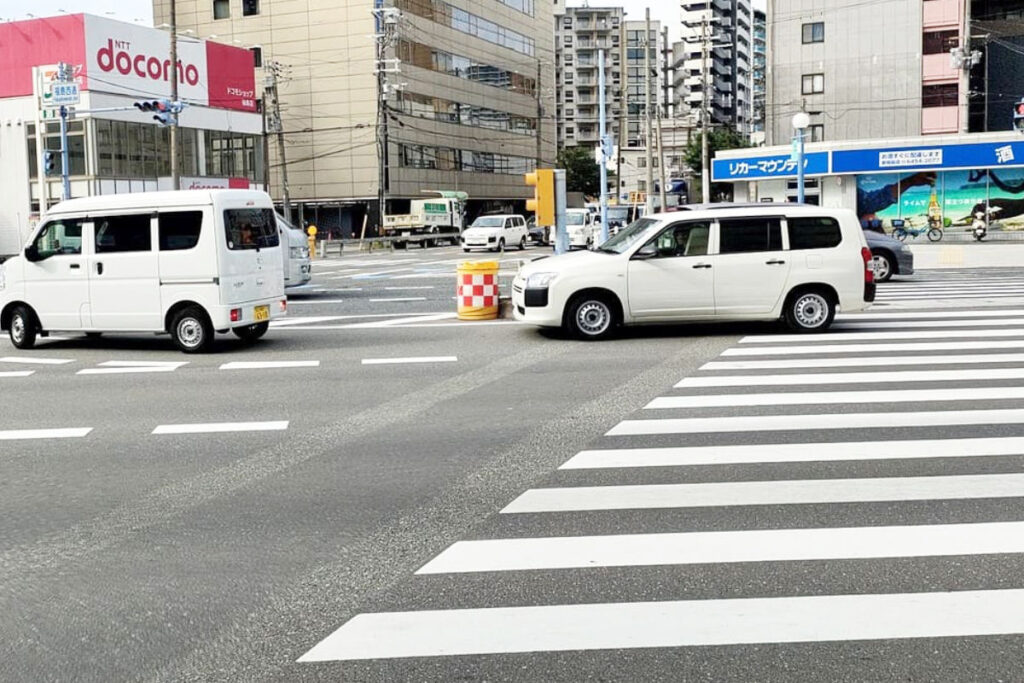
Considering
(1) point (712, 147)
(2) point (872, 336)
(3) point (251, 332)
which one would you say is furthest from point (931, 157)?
(1) point (712, 147)

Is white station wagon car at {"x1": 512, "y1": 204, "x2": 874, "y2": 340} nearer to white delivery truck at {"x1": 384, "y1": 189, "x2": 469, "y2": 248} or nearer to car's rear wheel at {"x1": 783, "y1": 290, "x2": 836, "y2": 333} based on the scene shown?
car's rear wheel at {"x1": 783, "y1": 290, "x2": 836, "y2": 333}

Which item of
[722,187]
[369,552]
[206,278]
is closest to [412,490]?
[369,552]

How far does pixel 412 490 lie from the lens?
6621mm

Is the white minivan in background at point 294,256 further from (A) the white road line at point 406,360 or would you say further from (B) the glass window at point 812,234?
(B) the glass window at point 812,234

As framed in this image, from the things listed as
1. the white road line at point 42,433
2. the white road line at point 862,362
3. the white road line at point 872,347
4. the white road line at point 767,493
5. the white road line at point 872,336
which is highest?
the white road line at point 872,336

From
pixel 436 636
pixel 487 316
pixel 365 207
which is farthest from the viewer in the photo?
pixel 365 207

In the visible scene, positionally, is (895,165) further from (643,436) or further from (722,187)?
(643,436)

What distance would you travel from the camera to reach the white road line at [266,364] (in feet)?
41.4

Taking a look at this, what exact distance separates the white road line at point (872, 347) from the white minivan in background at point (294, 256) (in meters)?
12.3

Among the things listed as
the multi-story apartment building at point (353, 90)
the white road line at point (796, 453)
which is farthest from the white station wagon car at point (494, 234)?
the white road line at point (796, 453)

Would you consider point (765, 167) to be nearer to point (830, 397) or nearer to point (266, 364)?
point (266, 364)

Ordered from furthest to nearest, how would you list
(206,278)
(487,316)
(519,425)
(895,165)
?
(895,165) → (487,316) → (206,278) → (519,425)

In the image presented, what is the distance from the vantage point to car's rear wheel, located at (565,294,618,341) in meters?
14.3

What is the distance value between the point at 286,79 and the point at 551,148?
34888 mm
